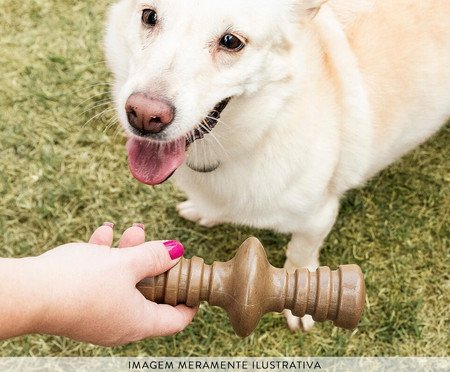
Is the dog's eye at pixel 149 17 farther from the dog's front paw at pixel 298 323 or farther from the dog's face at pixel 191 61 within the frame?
the dog's front paw at pixel 298 323

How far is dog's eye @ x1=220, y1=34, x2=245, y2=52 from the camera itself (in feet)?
5.67

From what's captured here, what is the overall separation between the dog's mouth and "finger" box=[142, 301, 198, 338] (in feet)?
1.29

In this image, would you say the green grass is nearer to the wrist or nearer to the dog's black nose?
the dog's black nose

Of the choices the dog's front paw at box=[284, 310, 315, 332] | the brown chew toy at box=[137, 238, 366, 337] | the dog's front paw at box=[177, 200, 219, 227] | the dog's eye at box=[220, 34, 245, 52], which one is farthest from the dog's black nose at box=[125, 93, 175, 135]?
the dog's front paw at box=[284, 310, 315, 332]

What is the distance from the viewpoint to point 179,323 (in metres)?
1.69

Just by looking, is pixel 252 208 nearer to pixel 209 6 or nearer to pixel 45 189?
pixel 209 6

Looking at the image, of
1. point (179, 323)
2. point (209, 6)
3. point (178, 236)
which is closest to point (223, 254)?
point (178, 236)

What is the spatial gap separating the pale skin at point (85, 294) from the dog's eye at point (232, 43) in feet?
1.94

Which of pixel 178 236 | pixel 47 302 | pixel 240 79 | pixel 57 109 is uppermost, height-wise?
pixel 240 79

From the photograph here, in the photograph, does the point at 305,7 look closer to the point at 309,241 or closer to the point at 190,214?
the point at 309,241

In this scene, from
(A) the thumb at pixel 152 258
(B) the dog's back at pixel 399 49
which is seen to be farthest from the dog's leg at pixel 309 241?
(A) the thumb at pixel 152 258

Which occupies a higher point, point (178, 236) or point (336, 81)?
point (336, 81)

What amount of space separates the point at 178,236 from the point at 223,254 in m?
0.22

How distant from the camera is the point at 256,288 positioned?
1.60 m
